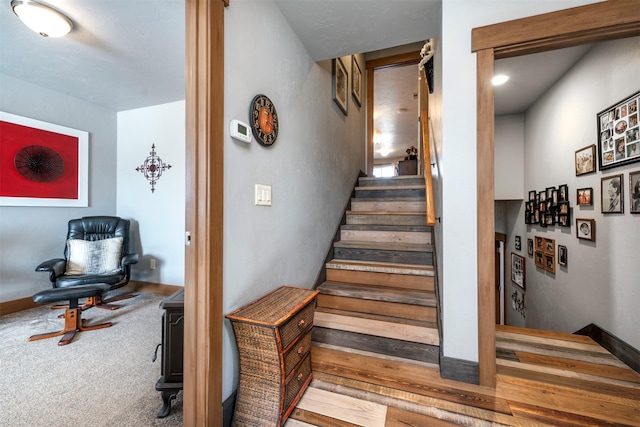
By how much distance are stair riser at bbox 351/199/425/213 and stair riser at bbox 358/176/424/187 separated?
1.89ft

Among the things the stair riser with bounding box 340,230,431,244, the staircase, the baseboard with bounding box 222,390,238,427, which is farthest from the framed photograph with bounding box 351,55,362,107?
the baseboard with bounding box 222,390,238,427

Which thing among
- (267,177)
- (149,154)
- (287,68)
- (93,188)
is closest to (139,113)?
(149,154)

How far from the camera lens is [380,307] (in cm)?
211

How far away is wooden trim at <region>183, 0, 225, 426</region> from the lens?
45.0 inches

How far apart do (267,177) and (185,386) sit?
1.14 meters

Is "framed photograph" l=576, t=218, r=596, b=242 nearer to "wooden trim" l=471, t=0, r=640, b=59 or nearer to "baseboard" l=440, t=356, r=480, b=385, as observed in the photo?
"wooden trim" l=471, t=0, r=640, b=59

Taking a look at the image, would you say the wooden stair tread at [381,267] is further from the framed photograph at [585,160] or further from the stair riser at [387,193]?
the framed photograph at [585,160]

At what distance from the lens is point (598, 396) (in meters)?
1.43

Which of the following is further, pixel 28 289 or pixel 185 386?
pixel 28 289

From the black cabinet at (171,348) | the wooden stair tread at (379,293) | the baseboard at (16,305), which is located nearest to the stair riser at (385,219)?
the wooden stair tread at (379,293)

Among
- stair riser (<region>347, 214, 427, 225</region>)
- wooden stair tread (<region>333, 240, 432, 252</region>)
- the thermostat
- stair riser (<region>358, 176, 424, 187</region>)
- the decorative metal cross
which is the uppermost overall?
the decorative metal cross

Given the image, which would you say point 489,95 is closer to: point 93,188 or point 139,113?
point 139,113

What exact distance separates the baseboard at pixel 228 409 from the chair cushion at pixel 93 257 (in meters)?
2.60

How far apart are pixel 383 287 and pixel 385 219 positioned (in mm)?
921
